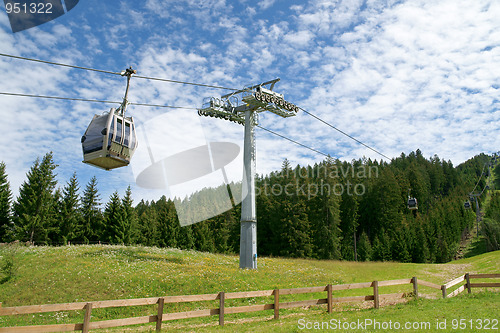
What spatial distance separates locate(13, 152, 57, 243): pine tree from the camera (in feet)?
171

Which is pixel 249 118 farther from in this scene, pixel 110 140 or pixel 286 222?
pixel 286 222

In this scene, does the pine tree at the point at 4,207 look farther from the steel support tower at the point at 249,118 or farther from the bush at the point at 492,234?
the bush at the point at 492,234

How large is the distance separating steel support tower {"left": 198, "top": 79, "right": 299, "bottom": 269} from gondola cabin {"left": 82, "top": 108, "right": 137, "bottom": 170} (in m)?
16.4

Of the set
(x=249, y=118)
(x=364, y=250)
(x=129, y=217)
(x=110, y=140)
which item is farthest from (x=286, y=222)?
(x=110, y=140)

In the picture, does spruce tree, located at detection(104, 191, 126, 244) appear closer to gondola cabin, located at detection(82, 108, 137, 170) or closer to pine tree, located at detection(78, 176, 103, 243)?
pine tree, located at detection(78, 176, 103, 243)

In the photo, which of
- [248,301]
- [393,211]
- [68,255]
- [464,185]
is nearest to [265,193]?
[393,211]

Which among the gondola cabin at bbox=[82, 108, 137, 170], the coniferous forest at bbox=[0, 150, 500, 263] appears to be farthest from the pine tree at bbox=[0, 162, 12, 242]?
the gondola cabin at bbox=[82, 108, 137, 170]

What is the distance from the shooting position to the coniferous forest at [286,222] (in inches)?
2183

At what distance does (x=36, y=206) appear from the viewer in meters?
54.0

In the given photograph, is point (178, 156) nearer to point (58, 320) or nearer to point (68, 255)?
point (58, 320)

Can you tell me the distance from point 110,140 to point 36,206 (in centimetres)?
5047

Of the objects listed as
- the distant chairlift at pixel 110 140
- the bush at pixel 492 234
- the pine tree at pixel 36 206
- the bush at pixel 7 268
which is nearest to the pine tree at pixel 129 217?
the pine tree at pixel 36 206

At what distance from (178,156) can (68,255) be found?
1547cm

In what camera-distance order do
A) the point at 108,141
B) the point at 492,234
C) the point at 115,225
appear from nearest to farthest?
the point at 108,141, the point at 115,225, the point at 492,234
